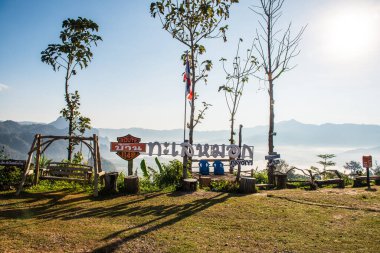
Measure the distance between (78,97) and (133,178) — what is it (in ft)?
36.7

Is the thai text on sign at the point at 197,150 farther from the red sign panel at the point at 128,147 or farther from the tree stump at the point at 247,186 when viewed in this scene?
the tree stump at the point at 247,186

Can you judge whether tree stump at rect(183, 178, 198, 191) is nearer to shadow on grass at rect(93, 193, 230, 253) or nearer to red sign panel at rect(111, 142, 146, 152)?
shadow on grass at rect(93, 193, 230, 253)

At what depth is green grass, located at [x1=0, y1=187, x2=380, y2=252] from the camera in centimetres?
662

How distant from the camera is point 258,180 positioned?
2058cm

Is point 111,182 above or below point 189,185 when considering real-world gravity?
above

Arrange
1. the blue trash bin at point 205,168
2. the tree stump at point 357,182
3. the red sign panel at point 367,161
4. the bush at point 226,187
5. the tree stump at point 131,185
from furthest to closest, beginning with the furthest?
the blue trash bin at point 205,168 → the tree stump at point 357,182 → the red sign panel at point 367,161 → the bush at point 226,187 → the tree stump at point 131,185

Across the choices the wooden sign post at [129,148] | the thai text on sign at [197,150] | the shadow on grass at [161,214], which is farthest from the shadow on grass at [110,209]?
the thai text on sign at [197,150]

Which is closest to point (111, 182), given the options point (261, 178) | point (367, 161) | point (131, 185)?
point (131, 185)

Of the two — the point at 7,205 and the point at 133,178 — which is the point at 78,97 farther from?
the point at 7,205

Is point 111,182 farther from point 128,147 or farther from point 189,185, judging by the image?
point 189,185

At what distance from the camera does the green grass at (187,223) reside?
21.7 feet

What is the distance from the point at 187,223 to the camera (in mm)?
8281

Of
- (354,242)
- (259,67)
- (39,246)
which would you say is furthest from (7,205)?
(259,67)

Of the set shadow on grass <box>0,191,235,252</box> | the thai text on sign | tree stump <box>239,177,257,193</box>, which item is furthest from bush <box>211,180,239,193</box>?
the thai text on sign
